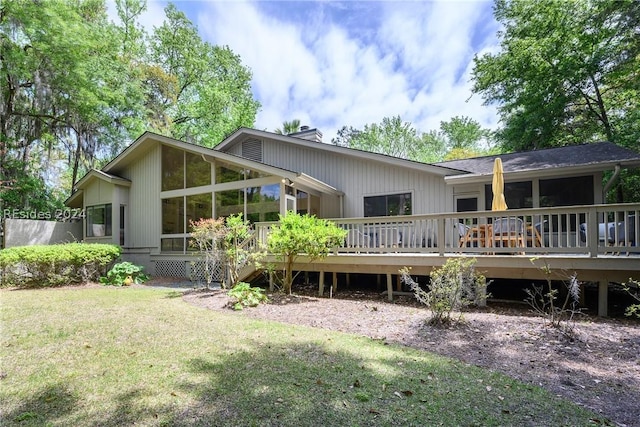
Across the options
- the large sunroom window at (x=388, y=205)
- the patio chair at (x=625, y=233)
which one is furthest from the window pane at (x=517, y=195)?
the large sunroom window at (x=388, y=205)

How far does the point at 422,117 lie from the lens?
116ft

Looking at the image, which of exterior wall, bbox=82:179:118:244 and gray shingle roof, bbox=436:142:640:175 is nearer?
gray shingle roof, bbox=436:142:640:175

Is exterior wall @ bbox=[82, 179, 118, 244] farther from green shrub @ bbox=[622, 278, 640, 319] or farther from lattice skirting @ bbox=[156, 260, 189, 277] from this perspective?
green shrub @ bbox=[622, 278, 640, 319]

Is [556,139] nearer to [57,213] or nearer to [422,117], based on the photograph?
[422,117]

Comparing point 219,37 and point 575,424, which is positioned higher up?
point 219,37

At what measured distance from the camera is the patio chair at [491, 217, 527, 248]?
6574 millimetres

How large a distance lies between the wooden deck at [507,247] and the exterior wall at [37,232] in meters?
10.3

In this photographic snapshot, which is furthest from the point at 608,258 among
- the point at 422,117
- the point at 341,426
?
the point at 422,117

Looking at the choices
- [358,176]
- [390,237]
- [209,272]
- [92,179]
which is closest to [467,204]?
[390,237]

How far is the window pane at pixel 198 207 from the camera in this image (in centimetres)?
1178

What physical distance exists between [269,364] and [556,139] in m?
18.9

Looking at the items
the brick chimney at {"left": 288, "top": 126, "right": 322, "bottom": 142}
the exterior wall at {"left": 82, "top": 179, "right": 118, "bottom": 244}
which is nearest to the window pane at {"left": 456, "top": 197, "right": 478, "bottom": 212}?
the brick chimney at {"left": 288, "top": 126, "right": 322, "bottom": 142}

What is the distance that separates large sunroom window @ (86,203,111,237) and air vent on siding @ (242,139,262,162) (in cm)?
599

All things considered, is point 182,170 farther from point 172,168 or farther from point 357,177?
point 357,177
